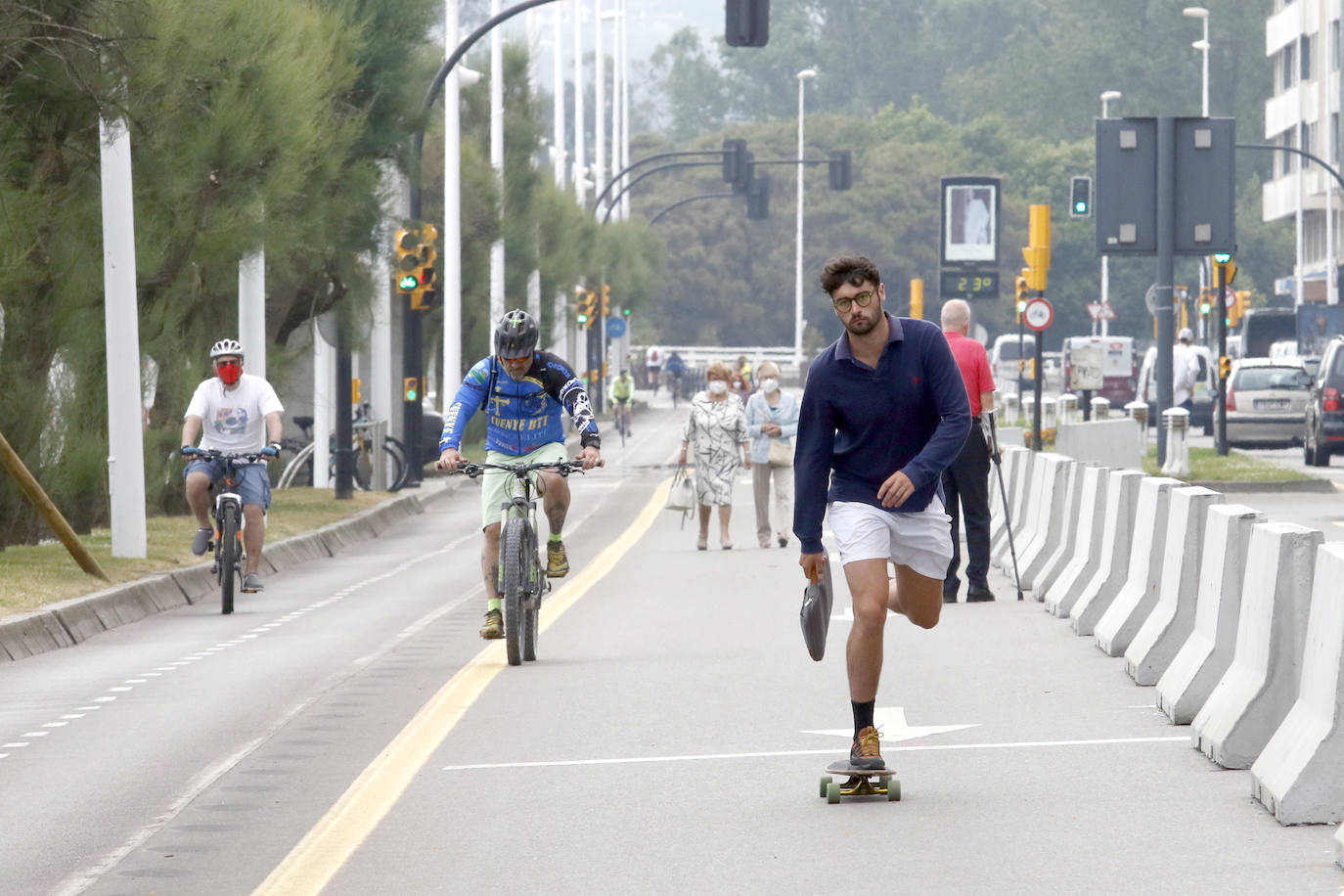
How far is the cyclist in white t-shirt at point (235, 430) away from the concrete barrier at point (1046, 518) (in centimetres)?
538

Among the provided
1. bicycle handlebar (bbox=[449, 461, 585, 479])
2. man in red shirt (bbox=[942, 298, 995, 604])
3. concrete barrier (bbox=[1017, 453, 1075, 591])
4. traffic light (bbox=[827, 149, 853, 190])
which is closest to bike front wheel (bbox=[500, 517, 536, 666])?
bicycle handlebar (bbox=[449, 461, 585, 479])

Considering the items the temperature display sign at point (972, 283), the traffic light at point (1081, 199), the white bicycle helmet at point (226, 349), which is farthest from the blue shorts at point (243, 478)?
the temperature display sign at point (972, 283)

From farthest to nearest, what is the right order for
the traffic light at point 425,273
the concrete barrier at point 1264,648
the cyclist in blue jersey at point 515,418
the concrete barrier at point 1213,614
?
the traffic light at point 425,273 → the cyclist in blue jersey at point 515,418 → the concrete barrier at point 1213,614 → the concrete barrier at point 1264,648

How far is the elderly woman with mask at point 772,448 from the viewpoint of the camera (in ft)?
72.4

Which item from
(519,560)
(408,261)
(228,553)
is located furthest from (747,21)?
(519,560)

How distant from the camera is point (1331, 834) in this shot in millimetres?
7238

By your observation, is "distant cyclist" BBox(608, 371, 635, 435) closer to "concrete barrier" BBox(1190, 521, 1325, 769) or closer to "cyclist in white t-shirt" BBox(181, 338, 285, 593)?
"cyclist in white t-shirt" BBox(181, 338, 285, 593)

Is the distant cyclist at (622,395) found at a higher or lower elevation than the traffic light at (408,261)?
lower

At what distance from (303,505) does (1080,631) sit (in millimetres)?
15559

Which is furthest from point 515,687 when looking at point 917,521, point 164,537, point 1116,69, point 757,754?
point 1116,69

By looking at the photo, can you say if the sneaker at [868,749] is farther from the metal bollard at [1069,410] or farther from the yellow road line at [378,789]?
the metal bollard at [1069,410]

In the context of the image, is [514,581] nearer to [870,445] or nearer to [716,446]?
[870,445]

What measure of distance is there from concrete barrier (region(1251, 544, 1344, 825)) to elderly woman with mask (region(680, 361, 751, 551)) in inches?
570

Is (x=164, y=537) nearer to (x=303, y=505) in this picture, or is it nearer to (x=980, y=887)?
(x=303, y=505)
